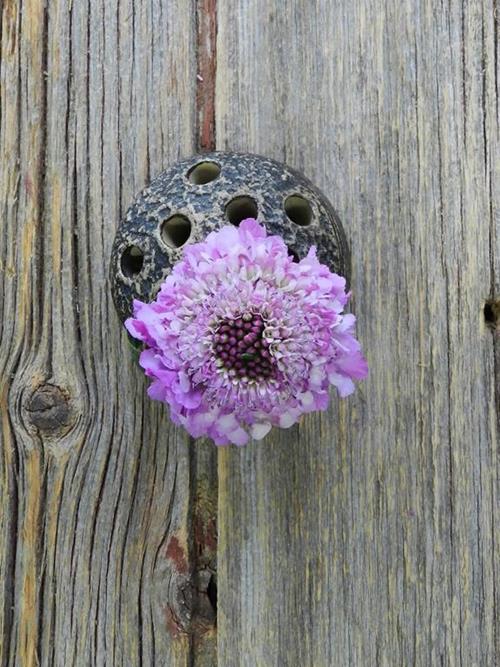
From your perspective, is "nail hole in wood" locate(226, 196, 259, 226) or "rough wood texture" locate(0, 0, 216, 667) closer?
"nail hole in wood" locate(226, 196, 259, 226)

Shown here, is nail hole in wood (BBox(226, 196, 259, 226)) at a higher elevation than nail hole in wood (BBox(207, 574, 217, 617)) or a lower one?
higher

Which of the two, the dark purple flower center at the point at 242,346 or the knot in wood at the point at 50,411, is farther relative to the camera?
the knot in wood at the point at 50,411

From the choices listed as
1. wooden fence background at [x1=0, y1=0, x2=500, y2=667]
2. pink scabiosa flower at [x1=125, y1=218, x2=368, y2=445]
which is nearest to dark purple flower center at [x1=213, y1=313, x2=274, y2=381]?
pink scabiosa flower at [x1=125, y1=218, x2=368, y2=445]

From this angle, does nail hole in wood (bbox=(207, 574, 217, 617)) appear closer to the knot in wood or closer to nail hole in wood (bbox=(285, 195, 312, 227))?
the knot in wood

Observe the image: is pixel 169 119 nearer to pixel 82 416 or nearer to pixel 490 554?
pixel 82 416

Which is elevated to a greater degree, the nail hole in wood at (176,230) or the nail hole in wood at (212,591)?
the nail hole in wood at (176,230)

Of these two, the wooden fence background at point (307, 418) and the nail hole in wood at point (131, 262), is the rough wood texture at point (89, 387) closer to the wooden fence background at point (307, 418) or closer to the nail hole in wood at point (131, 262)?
the wooden fence background at point (307, 418)

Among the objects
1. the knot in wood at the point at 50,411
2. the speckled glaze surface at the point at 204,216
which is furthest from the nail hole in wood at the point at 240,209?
the knot in wood at the point at 50,411
